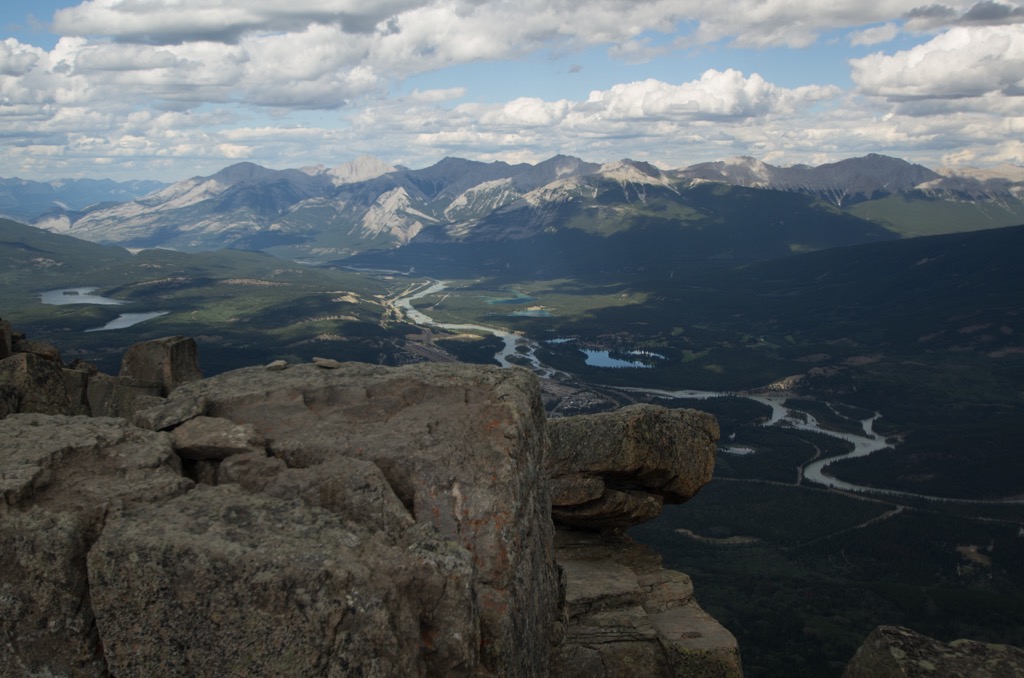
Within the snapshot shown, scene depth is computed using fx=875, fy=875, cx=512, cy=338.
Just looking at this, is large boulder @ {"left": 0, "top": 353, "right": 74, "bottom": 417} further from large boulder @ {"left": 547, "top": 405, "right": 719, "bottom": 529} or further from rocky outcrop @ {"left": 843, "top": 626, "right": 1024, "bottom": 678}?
rocky outcrop @ {"left": 843, "top": 626, "right": 1024, "bottom": 678}

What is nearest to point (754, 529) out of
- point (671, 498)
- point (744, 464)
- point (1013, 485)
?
point (744, 464)

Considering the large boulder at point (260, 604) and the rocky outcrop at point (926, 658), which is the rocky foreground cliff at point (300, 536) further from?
the rocky outcrop at point (926, 658)

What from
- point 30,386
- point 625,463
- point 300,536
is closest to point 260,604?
point 300,536

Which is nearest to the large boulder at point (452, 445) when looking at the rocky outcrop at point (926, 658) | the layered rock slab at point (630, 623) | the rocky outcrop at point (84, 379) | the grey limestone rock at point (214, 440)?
the grey limestone rock at point (214, 440)

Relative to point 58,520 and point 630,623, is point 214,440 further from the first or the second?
point 630,623

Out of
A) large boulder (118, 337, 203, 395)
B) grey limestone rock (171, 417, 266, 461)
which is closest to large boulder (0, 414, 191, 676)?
grey limestone rock (171, 417, 266, 461)

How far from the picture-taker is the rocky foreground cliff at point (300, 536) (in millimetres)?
13461

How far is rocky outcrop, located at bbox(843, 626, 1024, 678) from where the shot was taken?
2109 centimetres

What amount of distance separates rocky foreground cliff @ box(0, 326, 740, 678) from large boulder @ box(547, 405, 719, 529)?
6013 millimetres

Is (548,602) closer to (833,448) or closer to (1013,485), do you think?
(1013,485)

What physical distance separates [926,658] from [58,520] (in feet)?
64.6

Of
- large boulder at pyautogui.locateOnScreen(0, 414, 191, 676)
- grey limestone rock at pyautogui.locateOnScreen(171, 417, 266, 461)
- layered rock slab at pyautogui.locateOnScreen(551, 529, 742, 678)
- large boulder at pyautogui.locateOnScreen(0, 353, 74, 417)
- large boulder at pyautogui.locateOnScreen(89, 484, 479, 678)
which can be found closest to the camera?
large boulder at pyautogui.locateOnScreen(89, 484, 479, 678)

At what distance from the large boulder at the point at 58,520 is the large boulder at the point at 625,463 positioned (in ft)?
55.0

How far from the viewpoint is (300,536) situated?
1448 centimetres
